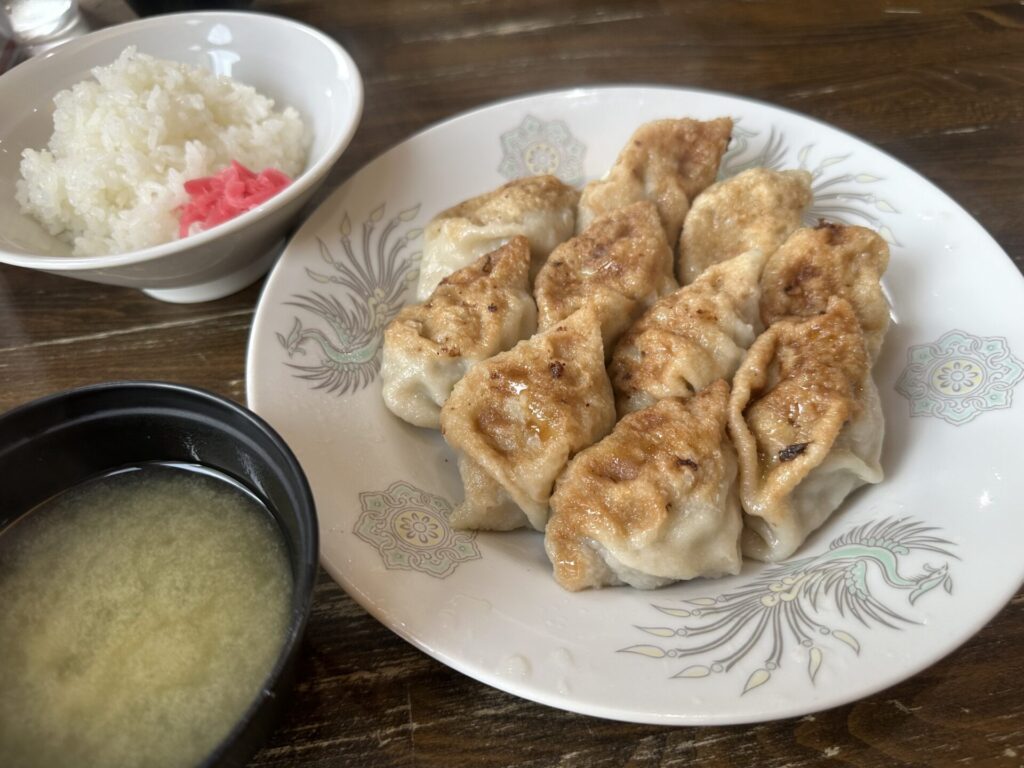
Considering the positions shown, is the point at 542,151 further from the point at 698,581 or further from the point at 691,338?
the point at 698,581

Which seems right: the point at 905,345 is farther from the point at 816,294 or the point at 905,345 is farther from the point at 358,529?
the point at 358,529

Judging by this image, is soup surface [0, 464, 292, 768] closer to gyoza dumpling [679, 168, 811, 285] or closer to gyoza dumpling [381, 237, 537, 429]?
gyoza dumpling [381, 237, 537, 429]

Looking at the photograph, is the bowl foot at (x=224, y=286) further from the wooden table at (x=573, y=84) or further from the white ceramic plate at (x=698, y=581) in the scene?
the white ceramic plate at (x=698, y=581)

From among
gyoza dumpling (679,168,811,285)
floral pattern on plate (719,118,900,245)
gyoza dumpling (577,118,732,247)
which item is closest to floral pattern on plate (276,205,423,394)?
gyoza dumpling (577,118,732,247)

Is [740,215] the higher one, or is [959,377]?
[740,215]

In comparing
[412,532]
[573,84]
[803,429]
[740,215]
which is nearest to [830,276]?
[740,215]

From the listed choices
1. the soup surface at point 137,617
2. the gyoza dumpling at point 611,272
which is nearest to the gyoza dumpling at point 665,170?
the gyoza dumpling at point 611,272

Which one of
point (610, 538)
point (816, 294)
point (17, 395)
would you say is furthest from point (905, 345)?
point (17, 395)
